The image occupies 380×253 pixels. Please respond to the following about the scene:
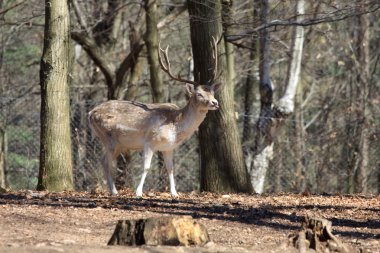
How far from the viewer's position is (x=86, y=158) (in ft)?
60.8

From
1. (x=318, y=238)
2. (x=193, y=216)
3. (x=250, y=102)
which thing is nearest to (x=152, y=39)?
(x=250, y=102)

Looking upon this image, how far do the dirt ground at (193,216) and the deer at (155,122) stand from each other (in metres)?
0.75

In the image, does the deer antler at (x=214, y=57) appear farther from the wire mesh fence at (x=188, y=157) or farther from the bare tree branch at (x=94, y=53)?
the bare tree branch at (x=94, y=53)

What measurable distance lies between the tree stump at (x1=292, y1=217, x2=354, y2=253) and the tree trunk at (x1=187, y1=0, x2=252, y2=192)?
5.46m

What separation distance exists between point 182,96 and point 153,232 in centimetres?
1680

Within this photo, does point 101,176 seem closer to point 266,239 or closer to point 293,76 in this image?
point 293,76

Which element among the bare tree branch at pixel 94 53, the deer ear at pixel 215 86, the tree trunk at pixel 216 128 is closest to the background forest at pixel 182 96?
the bare tree branch at pixel 94 53

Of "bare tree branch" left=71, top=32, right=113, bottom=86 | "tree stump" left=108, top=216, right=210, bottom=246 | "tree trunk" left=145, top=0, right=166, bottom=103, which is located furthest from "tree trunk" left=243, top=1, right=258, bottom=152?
"tree stump" left=108, top=216, right=210, bottom=246

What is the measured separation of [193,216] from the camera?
1080 centimetres

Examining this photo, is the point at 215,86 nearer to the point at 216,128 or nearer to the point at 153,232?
the point at 216,128

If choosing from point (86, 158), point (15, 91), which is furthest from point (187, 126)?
point (15, 91)

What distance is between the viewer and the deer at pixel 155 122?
13539mm

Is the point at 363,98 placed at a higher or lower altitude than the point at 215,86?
higher

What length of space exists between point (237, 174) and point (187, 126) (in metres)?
1.18
